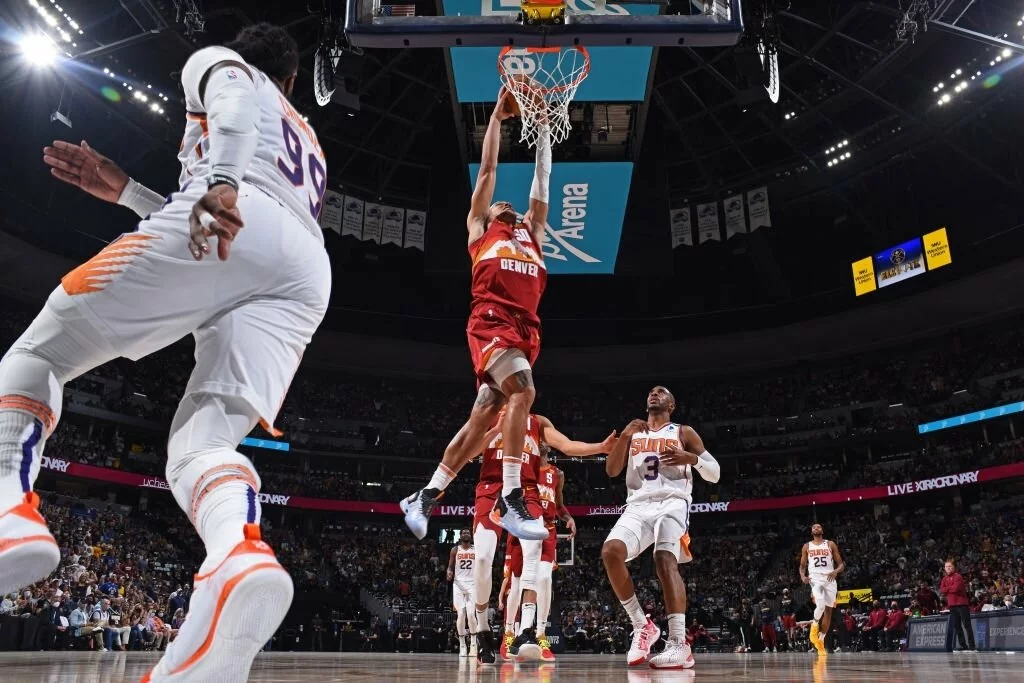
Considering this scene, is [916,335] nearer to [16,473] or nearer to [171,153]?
[171,153]

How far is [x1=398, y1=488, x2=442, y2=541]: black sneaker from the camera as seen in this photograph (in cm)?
539

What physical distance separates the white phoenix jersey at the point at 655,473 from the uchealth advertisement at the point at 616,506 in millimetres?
22818

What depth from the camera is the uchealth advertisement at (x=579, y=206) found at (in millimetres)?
14805

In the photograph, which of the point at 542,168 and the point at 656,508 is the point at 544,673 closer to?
the point at 656,508

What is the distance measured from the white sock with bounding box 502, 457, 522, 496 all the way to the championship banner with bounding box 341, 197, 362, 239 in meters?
19.6

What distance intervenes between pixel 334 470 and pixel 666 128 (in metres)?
21.1

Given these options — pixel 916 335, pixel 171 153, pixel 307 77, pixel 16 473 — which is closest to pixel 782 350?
pixel 916 335

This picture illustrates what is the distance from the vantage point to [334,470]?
3609 centimetres

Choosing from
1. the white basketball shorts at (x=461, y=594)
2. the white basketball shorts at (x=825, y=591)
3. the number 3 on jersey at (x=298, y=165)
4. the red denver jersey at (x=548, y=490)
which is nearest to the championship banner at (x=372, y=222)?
the white basketball shorts at (x=461, y=594)

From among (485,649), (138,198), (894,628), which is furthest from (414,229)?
(138,198)

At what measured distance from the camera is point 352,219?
952 inches

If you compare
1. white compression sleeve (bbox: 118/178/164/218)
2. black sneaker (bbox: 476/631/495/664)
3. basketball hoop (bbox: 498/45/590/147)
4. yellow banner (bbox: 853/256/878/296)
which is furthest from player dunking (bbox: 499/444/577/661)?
yellow banner (bbox: 853/256/878/296)

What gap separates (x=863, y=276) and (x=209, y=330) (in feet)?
98.7

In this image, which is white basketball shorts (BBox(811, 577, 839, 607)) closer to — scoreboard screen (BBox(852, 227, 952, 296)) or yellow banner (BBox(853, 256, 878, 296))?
scoreboard screen (BBox(852, 227, 952, 296))
